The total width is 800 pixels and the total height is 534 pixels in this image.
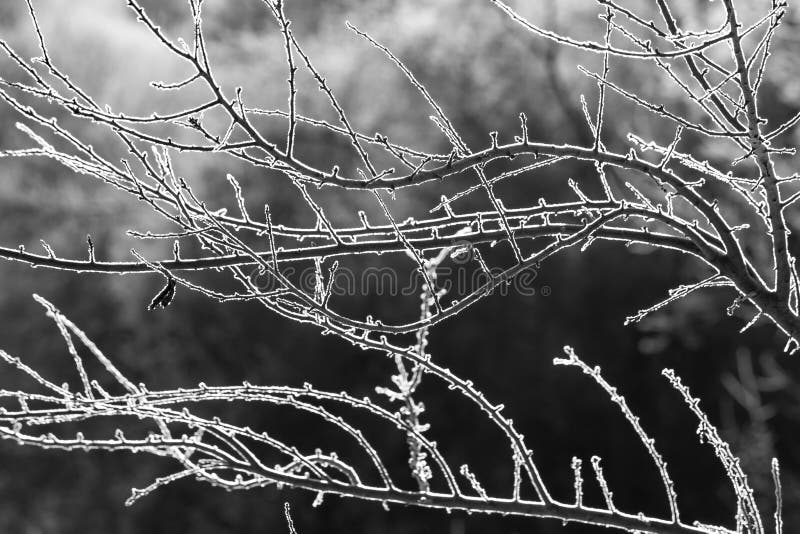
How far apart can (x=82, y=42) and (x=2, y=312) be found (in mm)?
1952

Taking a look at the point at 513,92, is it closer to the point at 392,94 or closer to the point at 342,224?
the point at 392,94

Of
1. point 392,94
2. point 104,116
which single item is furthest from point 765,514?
point 104,116

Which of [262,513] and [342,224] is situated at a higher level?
[342,224]

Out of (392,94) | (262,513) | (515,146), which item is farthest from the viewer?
(392,94)

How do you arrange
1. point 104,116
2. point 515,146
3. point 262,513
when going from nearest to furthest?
point 104,116 → point 515,146 → point 262,513

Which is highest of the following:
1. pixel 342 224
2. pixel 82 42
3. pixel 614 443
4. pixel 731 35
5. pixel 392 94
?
pixel 82 42

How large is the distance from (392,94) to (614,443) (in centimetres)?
262

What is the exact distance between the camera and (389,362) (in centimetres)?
453

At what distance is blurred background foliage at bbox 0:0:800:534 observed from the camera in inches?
175

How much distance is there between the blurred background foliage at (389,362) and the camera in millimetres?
4434

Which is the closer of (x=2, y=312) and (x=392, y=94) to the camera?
(x=2, y=312)

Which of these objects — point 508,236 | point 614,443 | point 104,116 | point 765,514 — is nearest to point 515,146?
point 508,236

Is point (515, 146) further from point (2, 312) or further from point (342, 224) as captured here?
point (2, 312)

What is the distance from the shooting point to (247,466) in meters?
1.00
